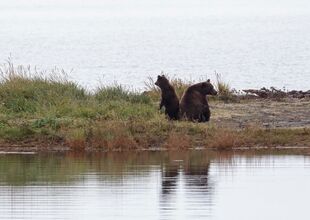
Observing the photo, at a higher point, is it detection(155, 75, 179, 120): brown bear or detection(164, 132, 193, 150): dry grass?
detection(155, 75, 179, 120): brown bear

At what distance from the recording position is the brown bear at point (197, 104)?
1097 inches

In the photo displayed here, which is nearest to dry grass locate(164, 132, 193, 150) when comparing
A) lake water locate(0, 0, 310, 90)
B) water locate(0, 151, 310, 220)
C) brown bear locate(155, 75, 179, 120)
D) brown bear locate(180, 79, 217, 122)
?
water locate(0, 151, 310, 220)

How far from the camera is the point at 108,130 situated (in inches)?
977

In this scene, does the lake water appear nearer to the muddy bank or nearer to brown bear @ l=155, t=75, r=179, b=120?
brown bear @ l=155, t=75, r=179, b=120

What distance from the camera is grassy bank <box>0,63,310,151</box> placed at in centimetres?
2478

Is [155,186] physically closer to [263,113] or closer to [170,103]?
[170,103]

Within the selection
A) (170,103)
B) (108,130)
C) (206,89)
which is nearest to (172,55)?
(206,89)

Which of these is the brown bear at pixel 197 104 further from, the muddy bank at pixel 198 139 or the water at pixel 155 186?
the water at pixel 155 186

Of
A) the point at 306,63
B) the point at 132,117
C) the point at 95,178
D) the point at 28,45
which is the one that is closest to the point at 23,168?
the point at 95,178

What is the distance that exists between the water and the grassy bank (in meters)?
0.71

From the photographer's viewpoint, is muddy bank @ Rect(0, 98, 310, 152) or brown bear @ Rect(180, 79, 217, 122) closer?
muddy bank @ Rect(0, 98, 310, 152)

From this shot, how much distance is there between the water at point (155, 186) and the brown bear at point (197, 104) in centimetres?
378

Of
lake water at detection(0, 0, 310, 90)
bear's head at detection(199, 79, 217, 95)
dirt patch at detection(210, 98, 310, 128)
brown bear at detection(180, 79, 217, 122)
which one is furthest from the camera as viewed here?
lake water at detection(0, 0, 310, 90)

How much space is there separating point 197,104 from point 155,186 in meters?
8.66
